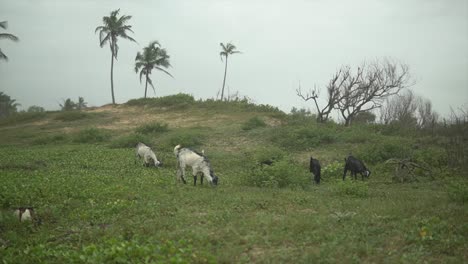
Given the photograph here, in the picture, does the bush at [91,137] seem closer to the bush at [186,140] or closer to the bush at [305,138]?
the bush at [186,140]

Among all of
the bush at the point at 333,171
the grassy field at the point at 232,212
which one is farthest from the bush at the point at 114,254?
the bush at the point at 333,171

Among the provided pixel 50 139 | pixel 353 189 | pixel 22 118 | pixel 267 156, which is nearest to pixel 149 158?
pixel 267 156

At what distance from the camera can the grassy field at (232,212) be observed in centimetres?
783

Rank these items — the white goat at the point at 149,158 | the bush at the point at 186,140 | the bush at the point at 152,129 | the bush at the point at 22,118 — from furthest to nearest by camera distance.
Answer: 1. the bush at the point at 22,118
2. the bush at the point at 152,129
3. the bush at the point at 186,140
4. the white goat at the point at 149,158

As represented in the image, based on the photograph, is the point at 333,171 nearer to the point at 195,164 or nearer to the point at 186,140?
the point at 195,164

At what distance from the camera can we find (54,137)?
3203 centimetres

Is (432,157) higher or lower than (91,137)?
lower

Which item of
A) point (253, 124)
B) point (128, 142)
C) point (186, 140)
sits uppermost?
point (253, 124)

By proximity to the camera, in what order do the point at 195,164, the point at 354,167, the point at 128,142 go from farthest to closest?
the point at 128,142, the point at 354,167, the point at 195,164

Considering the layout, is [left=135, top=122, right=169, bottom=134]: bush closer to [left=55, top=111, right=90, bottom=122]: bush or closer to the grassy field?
the grassy field

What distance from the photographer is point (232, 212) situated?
10898 millimetres

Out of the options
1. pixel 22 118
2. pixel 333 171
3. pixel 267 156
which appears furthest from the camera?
pixel 22 118

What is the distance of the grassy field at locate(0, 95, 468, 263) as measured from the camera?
308 inches

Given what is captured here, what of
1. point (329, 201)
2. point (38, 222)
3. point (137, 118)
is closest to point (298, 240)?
point (329, 201)
